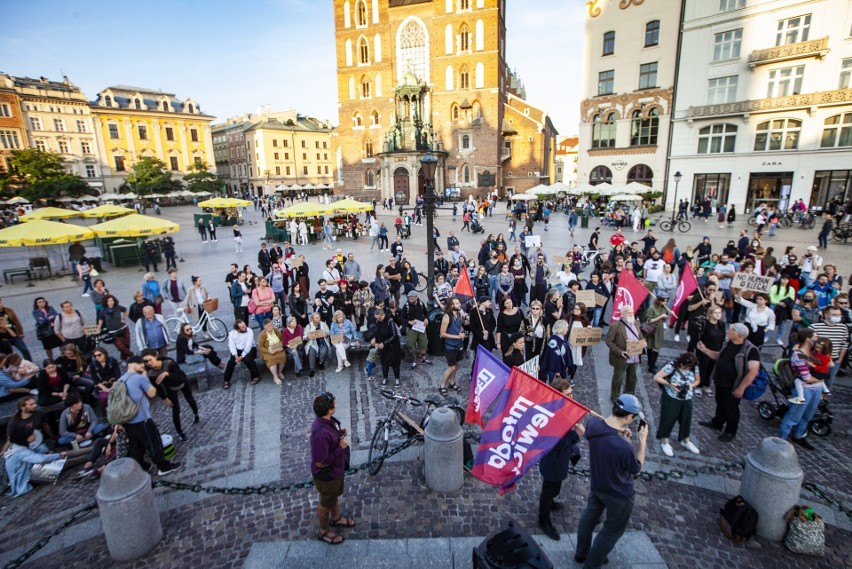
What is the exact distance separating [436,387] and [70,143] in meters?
79.4

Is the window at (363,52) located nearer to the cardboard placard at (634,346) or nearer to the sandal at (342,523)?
the cardboard placard at (634,346)

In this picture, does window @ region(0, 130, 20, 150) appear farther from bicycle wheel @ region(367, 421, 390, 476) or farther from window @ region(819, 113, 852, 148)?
window @ region(819, 113, 852, 148)

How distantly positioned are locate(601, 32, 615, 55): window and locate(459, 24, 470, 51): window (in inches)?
676

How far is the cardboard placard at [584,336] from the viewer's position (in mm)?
8086

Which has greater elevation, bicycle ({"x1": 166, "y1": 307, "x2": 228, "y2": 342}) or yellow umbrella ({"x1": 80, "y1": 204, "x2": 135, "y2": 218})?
yellow umbrella ({"x1": 80, "y1": 204, "x2": 135, "y2": 218})

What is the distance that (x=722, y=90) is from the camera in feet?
105

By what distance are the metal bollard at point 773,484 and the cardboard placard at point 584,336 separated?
11.0 feet

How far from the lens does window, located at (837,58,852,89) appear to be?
27.0 metres

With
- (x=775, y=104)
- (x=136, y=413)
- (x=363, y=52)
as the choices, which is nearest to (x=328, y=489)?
(x=136, y=413)

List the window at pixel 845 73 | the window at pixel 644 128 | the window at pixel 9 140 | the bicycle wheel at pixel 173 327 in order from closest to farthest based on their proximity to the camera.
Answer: the bicycle wheel at pixel 173 327 < the window at pixel 845 73 < the window at pixel 644 128 < the window at pixel 9 140

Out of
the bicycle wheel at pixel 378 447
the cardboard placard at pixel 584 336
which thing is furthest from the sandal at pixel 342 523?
the cardboard placard at pixel 584 336

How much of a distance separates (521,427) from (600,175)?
39.2 metres

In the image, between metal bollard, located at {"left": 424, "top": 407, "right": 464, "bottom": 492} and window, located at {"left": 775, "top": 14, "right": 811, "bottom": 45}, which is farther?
window, located at {"left": 775, "top": 14, "right": 811, "bottom": 45}

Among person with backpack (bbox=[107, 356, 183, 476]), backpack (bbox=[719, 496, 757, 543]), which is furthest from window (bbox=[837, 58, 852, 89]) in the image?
person with backpack (bbox=[107, 356, 183, 476])
